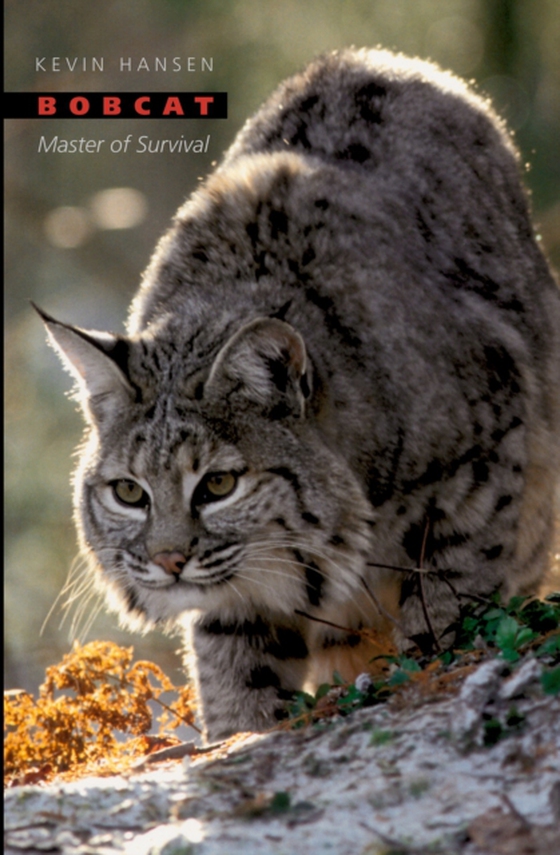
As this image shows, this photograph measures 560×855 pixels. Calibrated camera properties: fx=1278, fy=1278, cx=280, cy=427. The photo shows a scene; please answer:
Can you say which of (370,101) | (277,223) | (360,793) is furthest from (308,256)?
(360,793)

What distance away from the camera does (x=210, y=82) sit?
43.8 ft

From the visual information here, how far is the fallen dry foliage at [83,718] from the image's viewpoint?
13.9 feet

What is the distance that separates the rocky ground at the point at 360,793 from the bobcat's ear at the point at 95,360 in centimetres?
129

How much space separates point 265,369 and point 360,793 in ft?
4.97

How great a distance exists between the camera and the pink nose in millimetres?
3775

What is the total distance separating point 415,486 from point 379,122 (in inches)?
62.7

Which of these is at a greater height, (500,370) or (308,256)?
(308,256)

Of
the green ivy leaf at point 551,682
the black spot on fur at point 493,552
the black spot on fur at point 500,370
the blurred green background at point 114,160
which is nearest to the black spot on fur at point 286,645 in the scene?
the black spot on fur at point 493,552

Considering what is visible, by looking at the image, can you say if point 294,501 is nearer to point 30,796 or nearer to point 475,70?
point 30,796

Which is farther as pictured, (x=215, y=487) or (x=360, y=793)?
A: (x=215, y=487)

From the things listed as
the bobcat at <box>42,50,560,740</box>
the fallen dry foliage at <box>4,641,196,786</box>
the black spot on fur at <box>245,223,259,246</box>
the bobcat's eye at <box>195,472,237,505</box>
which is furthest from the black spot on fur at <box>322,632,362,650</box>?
the black spot on fur at <box>245,223,259,246</box>

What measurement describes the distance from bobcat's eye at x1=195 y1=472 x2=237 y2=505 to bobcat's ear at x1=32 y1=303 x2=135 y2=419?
39 cm

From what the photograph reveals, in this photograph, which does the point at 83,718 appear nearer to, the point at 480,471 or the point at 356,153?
the point at 480,471

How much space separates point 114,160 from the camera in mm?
15602
